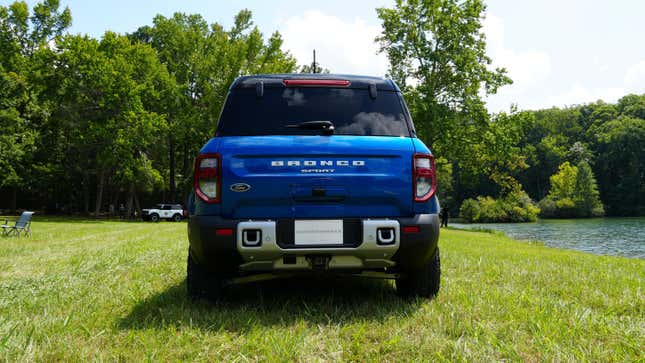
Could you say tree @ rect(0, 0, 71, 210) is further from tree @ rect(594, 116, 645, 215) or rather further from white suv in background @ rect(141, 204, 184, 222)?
tree @ rect(594, 116, 645, 215)

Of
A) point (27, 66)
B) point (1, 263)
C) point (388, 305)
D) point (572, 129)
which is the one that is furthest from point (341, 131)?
point (572, 129)

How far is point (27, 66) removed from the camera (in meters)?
36.5

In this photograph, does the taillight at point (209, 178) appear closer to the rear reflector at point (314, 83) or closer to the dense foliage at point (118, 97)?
the rear reflector at point (314, 83)

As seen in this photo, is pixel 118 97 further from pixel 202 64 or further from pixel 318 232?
pixel 318 232

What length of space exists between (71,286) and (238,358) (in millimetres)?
3318

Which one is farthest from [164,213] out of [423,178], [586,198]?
[586,198]

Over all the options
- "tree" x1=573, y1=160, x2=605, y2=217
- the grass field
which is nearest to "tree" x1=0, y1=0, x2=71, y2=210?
the grass field

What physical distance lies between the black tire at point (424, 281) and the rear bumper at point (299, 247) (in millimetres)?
495

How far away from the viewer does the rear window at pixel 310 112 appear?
3902mm

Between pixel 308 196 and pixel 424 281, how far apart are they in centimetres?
146

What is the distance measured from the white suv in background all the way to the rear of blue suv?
117 feet

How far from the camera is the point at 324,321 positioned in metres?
3.60

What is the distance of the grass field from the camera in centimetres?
285

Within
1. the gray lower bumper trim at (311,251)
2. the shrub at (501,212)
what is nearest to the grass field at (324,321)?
the gray lower bumper trim at (311,251)
